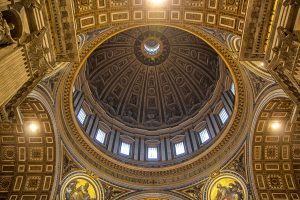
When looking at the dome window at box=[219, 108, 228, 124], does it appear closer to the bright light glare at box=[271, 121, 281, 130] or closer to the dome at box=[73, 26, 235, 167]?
the dome at box=[73, 26, 235, 167]

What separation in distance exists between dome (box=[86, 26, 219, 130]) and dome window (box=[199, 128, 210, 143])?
3.11m

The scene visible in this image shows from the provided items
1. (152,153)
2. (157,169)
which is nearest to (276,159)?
(157,169)

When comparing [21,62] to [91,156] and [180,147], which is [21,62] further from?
[180,147]

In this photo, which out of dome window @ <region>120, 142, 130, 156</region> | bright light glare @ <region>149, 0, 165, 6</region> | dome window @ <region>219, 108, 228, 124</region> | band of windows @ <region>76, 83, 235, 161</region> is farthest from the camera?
dome window @ <region>120, 142, 130, 156</region>

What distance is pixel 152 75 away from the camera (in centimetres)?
3325

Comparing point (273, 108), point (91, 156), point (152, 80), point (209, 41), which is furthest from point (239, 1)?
point (152, 80)

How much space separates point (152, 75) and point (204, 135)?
11.4 meters

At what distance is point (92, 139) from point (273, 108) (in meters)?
12.2

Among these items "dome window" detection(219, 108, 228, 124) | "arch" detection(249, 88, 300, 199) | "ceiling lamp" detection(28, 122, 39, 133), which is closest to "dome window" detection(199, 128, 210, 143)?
"dome window" detection(219, 108, 228, 124)

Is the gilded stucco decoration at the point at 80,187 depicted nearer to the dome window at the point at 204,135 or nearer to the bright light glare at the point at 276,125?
the dome window at the point at 204,135

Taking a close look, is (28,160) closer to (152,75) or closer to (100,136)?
(100,136)

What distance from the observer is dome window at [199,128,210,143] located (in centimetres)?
2328

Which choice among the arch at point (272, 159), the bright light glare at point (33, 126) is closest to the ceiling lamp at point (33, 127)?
the bright light glare at point (33, 126)

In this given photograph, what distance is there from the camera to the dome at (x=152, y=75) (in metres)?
28.6
